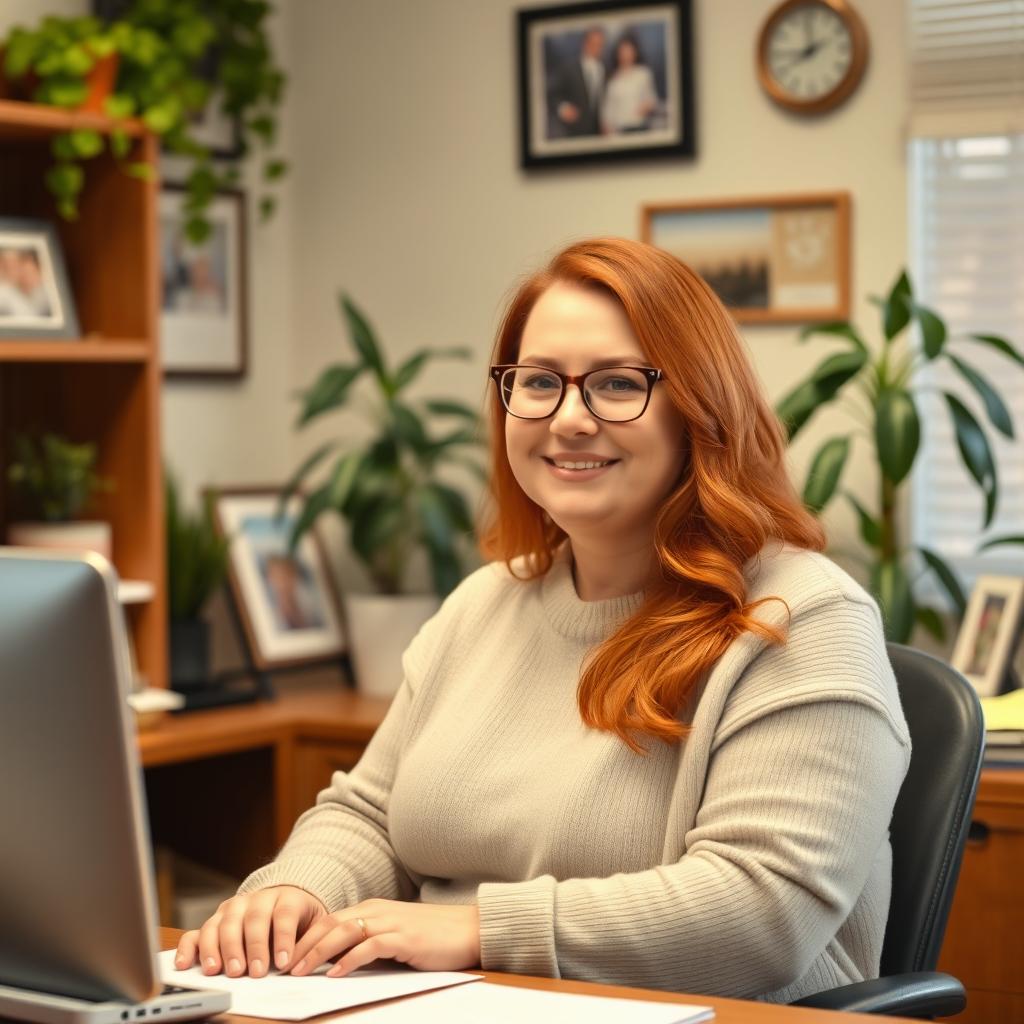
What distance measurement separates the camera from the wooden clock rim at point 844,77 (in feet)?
10.00

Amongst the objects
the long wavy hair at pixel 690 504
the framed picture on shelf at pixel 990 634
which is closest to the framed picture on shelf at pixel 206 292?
the framed picture on shelf at pixel 990 634

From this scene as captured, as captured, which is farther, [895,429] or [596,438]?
[895,429]

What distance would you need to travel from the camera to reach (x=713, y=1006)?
4.21 ft

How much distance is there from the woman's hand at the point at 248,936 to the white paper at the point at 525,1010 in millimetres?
188

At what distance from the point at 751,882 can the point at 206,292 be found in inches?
95.3

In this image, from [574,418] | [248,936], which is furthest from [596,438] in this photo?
[248,936]

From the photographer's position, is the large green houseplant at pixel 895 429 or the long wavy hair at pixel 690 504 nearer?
the long wavy hair at pixel 690 504

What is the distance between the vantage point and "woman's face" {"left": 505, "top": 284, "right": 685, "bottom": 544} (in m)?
1.66

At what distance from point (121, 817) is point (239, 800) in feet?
7.22

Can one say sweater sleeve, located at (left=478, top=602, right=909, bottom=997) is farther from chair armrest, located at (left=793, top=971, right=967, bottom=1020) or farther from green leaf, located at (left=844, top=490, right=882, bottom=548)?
green leaf, located at (left=844, top=490, right=882, bottom=548)

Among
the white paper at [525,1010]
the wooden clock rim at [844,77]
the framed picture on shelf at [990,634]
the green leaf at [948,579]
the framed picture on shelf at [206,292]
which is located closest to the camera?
the white paper at [525,1010]

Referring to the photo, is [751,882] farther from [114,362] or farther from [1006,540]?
[114,362]

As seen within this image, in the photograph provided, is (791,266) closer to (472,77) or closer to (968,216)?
(968,216)

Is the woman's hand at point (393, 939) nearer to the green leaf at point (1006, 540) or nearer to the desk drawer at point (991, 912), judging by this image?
the desk drawer at point (991, 912)
